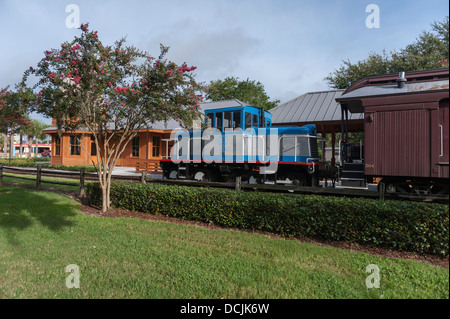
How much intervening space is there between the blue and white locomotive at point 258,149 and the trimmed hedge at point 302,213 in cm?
355

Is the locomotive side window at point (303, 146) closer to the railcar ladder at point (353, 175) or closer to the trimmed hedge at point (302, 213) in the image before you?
the trimmed hedge at point (302, 213)

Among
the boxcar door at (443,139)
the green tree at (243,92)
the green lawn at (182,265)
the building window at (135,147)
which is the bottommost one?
the green lawn at (182,265)

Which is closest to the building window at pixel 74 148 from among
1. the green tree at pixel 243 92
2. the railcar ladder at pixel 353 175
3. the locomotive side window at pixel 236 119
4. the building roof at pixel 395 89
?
the green tree at pixel 243 92

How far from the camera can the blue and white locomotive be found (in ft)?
34.0

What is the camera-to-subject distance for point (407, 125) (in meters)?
1.87

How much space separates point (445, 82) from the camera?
1428 mm

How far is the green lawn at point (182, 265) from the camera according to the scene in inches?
106

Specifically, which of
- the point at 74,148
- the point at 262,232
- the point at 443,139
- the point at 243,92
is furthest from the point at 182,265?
the point at 243,92

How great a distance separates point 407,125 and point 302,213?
3.56 metres

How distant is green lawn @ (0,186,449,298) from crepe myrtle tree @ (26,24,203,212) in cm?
258

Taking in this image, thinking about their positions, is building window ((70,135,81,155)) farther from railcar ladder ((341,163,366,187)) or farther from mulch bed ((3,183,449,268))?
railcar ladder ((341,163,366,187))

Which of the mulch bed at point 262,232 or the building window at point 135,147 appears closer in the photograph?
the mulch bed at point 262,232
